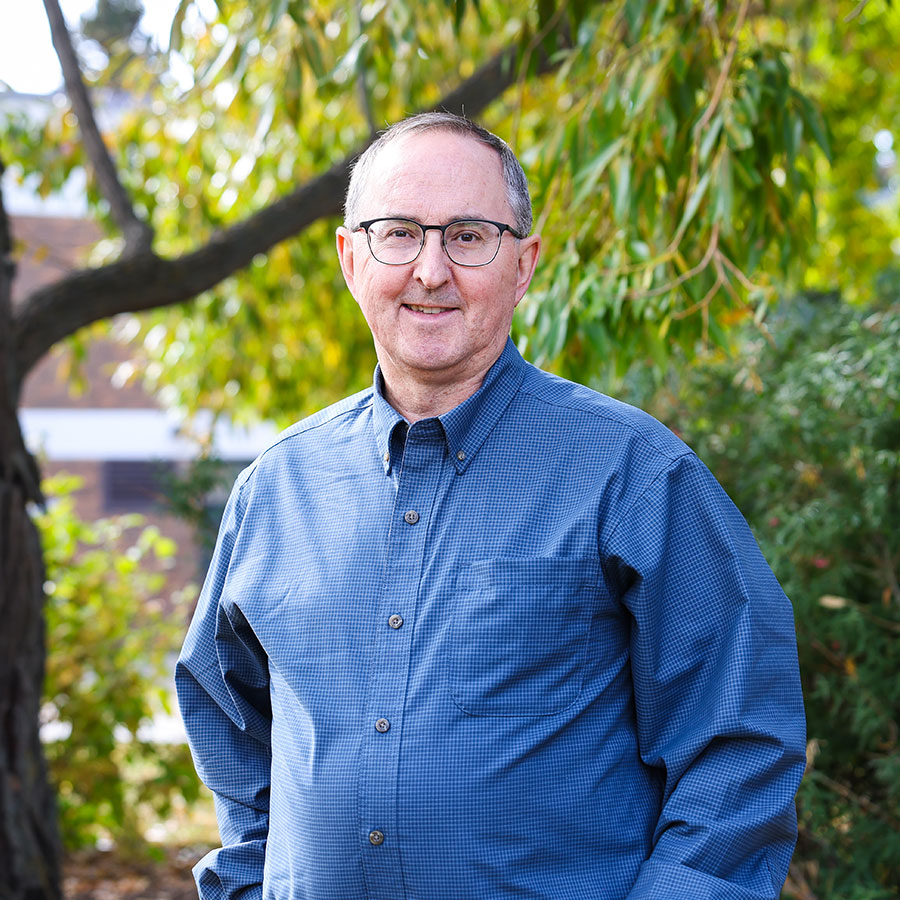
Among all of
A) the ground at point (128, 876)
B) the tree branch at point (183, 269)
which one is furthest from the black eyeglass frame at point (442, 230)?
the ground at point (128, 876)

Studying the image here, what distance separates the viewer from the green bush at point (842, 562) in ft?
9.84

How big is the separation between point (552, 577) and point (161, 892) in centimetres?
473

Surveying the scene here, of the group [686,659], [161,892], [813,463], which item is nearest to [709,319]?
[813,463]

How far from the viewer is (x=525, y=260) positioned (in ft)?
5.82

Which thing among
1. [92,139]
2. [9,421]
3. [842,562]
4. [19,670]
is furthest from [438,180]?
[92,139]

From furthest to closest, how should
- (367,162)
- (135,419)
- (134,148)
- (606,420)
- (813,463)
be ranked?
(135,419), (134,148), (813,463), (367,162), (606,420)

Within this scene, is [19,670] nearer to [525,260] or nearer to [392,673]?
[392,673]

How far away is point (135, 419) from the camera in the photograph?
19.5 meters

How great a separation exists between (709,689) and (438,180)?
0.83 m

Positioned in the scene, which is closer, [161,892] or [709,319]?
[709,319]

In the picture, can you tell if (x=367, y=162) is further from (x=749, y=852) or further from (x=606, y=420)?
(x=749, y=852)

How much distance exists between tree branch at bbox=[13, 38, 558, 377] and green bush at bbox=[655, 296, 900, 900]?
1377 millimetres

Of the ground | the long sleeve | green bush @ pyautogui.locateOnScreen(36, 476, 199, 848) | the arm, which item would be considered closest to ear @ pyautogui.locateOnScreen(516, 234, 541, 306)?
the arm

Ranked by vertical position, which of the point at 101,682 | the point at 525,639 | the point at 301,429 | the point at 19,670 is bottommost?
the point at 101,682
